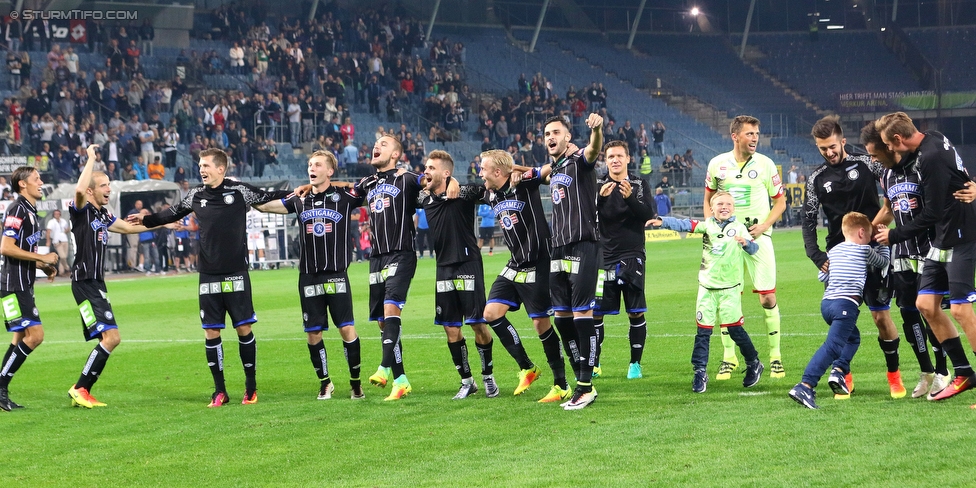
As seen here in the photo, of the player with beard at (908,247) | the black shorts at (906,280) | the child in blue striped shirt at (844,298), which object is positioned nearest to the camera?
the child in blue striped shirt at (844,298)

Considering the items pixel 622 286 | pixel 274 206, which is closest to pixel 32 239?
pixel 274 206

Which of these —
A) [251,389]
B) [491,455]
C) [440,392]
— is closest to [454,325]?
[440,392]

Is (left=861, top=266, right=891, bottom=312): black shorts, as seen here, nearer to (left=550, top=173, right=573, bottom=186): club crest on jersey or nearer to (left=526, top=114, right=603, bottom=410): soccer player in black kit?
(left=526, top=114, right=603, bottom=410): soccer player in black kit

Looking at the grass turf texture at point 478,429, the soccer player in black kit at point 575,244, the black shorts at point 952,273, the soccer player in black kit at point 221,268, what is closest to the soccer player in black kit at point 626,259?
the grass turf texture at point 478,429

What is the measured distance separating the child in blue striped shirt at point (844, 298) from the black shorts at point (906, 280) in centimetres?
13

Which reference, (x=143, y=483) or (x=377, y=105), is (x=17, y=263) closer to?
(x=143, y=483)

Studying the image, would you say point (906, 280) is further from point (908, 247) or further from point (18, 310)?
point (18, 310)

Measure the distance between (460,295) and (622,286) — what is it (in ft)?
5.89

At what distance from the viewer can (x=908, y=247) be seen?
8.24 metres

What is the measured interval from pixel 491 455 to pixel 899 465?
240 centimetres

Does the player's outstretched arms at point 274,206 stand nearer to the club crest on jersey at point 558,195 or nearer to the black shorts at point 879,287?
the club crest on jersey at point 558,195

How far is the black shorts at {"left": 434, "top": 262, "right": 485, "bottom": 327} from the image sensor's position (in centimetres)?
938

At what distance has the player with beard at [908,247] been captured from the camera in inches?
311

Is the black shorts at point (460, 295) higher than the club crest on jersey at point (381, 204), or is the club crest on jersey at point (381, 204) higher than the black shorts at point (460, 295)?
the club crest on jersey at point (381, 204)
